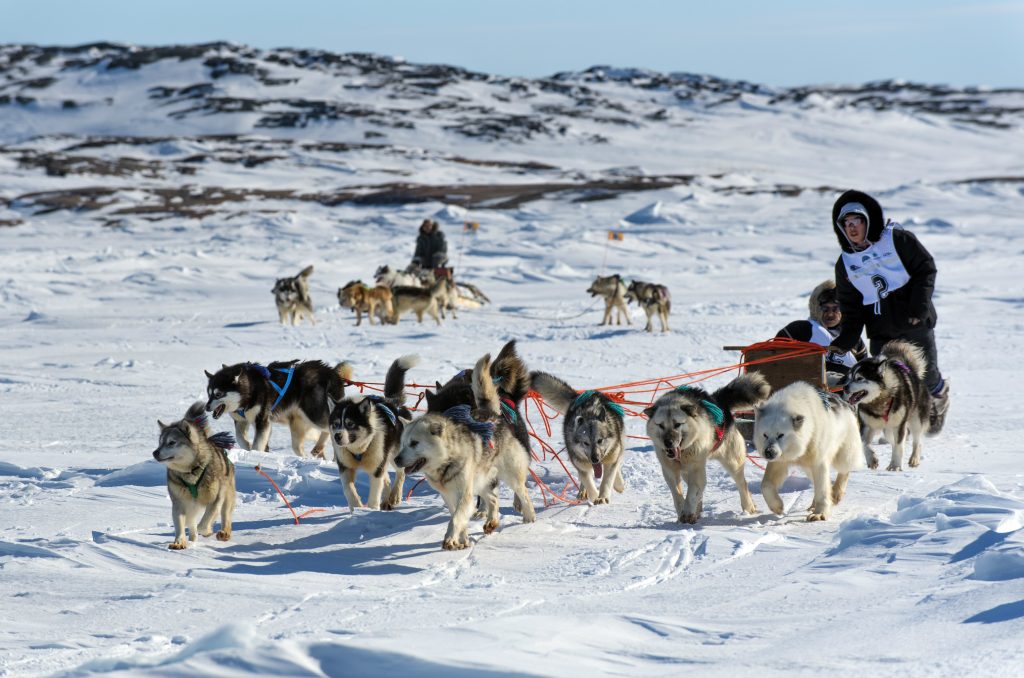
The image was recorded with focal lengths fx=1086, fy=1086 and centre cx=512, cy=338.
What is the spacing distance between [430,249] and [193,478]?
10709 mm

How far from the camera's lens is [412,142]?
5597cm

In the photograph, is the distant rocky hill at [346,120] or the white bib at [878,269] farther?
the distant rocky hill at [346,120]

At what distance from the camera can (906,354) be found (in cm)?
547

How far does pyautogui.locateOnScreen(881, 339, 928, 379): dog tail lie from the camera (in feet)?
17.9

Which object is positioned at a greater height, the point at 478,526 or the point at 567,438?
the point at 567,438

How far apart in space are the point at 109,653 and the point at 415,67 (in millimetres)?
87818

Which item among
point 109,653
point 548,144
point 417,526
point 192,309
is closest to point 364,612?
point 109,653

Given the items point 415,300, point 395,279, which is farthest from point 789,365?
point 395,279

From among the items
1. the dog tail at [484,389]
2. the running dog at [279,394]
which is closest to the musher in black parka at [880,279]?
the dog tail at [484,389]

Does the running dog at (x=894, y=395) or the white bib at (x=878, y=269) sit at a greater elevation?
the white bib at (x=878, y=269)

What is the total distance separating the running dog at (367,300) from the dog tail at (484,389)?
8204 mm

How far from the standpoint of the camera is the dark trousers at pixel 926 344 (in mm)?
5547

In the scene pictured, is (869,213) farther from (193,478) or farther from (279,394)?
(193,478)

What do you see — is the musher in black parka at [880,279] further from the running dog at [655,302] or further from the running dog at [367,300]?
the running dog at [367,300]
